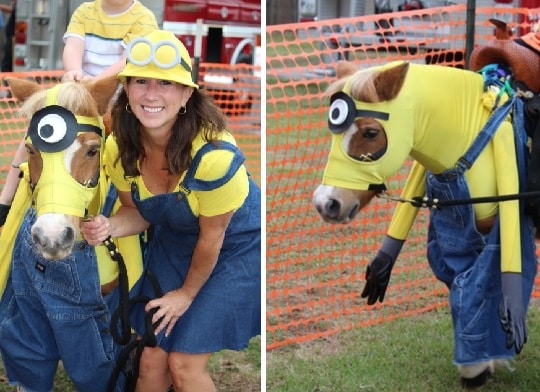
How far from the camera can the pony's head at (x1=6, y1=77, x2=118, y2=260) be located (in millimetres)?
2441

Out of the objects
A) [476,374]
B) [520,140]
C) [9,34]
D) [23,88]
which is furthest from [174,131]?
[9,34]

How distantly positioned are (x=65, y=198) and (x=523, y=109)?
1.71 metres

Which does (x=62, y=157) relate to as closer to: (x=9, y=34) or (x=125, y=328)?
(x=125, y=328)

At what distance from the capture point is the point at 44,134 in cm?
255

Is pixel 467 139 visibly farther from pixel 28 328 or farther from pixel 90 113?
pixel 28 328

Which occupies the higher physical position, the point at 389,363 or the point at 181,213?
the point at 181,213

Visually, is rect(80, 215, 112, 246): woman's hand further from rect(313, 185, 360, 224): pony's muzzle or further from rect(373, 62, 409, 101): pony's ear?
rect(373, 62, 409, 101): pony's ear

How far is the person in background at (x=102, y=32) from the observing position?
3.41 m

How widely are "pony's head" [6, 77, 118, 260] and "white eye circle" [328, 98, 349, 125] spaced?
2.48 feet

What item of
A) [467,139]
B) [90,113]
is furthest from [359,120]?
[90,113]

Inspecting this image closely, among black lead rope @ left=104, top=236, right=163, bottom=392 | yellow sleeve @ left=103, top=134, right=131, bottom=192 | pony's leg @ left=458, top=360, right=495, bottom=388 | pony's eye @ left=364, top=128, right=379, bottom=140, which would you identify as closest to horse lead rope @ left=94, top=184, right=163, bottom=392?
→ black lead rope @ left=104, top=236, right=163, bottom=392

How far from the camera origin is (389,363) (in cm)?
394

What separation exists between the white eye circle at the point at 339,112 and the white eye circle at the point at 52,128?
3.02ft

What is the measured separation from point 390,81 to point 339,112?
0.20 m
